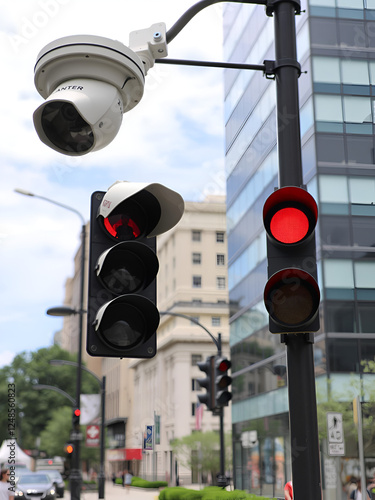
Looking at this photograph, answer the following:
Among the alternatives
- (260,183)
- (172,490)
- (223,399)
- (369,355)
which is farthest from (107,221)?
(260,183)

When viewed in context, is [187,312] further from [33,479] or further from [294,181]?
[294,181]

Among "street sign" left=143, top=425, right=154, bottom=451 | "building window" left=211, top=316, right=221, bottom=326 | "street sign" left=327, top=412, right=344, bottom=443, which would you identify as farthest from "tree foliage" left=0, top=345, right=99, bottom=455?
"street sign" left=143, top=425, right=154, bottom=451

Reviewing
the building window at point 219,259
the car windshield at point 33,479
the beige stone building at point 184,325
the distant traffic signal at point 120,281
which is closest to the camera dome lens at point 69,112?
the distant traffic signal at point 120,281

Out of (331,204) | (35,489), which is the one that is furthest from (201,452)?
(331,204)

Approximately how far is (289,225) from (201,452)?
55.3 m

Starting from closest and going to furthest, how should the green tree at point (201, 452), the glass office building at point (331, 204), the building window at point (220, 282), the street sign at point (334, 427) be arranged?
the street sign at point (334, 427) → the glass office building at point (331, 204) → the green tree at point (201, 452) → the building window at point (220, 282)

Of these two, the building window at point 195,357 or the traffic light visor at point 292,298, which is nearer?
the traffic light visor at point 292,298

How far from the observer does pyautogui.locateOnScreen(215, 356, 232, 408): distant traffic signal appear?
50.0 ft

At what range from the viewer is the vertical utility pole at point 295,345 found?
12.1 feet

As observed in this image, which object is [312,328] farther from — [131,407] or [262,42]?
[131,407]

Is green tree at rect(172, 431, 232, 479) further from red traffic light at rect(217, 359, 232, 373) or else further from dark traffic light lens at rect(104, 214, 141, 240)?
dark traffic light lens at rect(104, 214, 141, 240)

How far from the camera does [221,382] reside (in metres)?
15.2

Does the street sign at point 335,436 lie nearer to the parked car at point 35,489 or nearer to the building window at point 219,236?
the parked car at point 35,489

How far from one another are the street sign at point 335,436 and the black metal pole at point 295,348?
10.3 m
